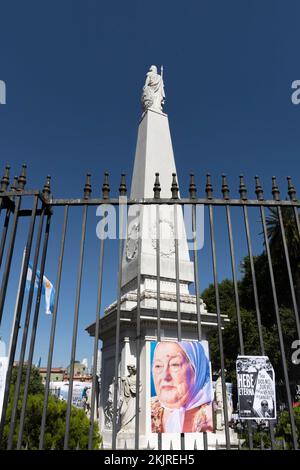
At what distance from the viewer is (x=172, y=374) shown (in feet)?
11.1

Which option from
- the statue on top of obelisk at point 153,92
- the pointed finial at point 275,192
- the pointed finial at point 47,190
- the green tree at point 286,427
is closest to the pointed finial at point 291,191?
the pointed finial at point 275,192

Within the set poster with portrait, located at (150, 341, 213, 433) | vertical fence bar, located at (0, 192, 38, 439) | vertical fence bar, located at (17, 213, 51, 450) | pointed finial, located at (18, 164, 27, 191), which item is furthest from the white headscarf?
pointed finial, located at (18, 164, 27, 191)

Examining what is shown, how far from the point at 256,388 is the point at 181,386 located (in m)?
0.66

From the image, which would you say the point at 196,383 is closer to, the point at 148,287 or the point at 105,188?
the point at 105,188

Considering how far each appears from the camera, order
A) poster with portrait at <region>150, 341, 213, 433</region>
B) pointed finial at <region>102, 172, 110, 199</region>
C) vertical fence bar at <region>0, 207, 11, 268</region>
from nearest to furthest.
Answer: poster with portrait at <region>150, 341, 213, 433</region> < vertical fence bar at <region>0, 207, 11, 268</region> < pointed finial at <region>102, 172, 110, 199</region>

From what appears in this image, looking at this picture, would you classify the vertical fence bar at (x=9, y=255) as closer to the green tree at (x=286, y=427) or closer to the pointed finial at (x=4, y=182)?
the pointed finial at (x=4, y=182)

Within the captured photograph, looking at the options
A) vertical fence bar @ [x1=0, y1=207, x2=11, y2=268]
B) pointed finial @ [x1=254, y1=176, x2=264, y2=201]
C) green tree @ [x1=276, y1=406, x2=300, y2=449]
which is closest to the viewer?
vertical fence bar @ [x1=0, y1=207, x2=11, y2=268]

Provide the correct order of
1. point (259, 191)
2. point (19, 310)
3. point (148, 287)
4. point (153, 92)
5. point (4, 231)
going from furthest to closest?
point (153, 92), point (148, 287), point (259, 191), point (4, 231), point (19, 310)

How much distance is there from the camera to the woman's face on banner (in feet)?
10.9

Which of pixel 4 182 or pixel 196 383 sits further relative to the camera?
pixel 4 182

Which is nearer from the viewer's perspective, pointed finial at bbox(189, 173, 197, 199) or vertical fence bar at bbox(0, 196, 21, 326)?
vertical fence bar at bbox(0, 196, 21, 326)

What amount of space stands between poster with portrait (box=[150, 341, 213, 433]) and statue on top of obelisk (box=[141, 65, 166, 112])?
11090mm

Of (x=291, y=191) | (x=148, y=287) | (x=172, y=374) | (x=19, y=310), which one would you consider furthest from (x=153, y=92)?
(x=172, y=374)

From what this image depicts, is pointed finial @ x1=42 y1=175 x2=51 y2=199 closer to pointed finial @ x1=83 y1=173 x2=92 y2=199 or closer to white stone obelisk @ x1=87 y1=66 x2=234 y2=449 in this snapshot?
pointed finial @ x1=83 y1=173 x2=92 y2=199
